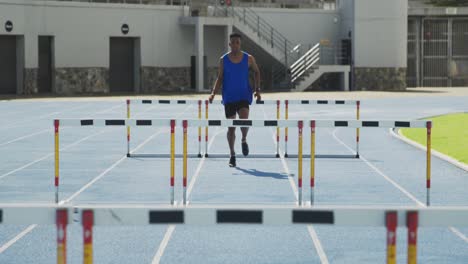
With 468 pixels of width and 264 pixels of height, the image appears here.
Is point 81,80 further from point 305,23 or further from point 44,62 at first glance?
point 305,23

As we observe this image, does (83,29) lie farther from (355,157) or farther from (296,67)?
(355,157)

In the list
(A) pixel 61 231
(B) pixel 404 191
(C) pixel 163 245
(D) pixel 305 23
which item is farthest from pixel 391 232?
(D) pixel 305 23

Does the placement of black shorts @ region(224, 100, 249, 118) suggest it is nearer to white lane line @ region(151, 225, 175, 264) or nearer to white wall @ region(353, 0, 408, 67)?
white lane line @ region(151, 225, 175, 264)

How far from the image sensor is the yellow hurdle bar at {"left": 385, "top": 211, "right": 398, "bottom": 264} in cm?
546

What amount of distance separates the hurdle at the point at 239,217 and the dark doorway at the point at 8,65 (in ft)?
150

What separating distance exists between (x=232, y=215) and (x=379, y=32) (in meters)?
51.4

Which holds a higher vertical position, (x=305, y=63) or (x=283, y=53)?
(x=283, y=53)

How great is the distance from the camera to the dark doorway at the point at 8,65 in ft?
165

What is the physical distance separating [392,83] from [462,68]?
5.52 meters

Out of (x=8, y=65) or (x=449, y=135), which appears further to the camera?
(x=8, y=65)

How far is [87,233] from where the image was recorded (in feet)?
18.1

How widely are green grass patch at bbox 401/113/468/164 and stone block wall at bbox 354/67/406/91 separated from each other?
25.1 meters

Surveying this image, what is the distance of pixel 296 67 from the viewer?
182 ft

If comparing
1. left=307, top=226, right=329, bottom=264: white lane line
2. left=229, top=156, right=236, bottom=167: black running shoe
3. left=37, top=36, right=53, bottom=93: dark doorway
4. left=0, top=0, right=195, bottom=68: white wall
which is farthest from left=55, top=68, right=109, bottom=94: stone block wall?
left=307, top=226, right=329, bottom=264: white lane line
